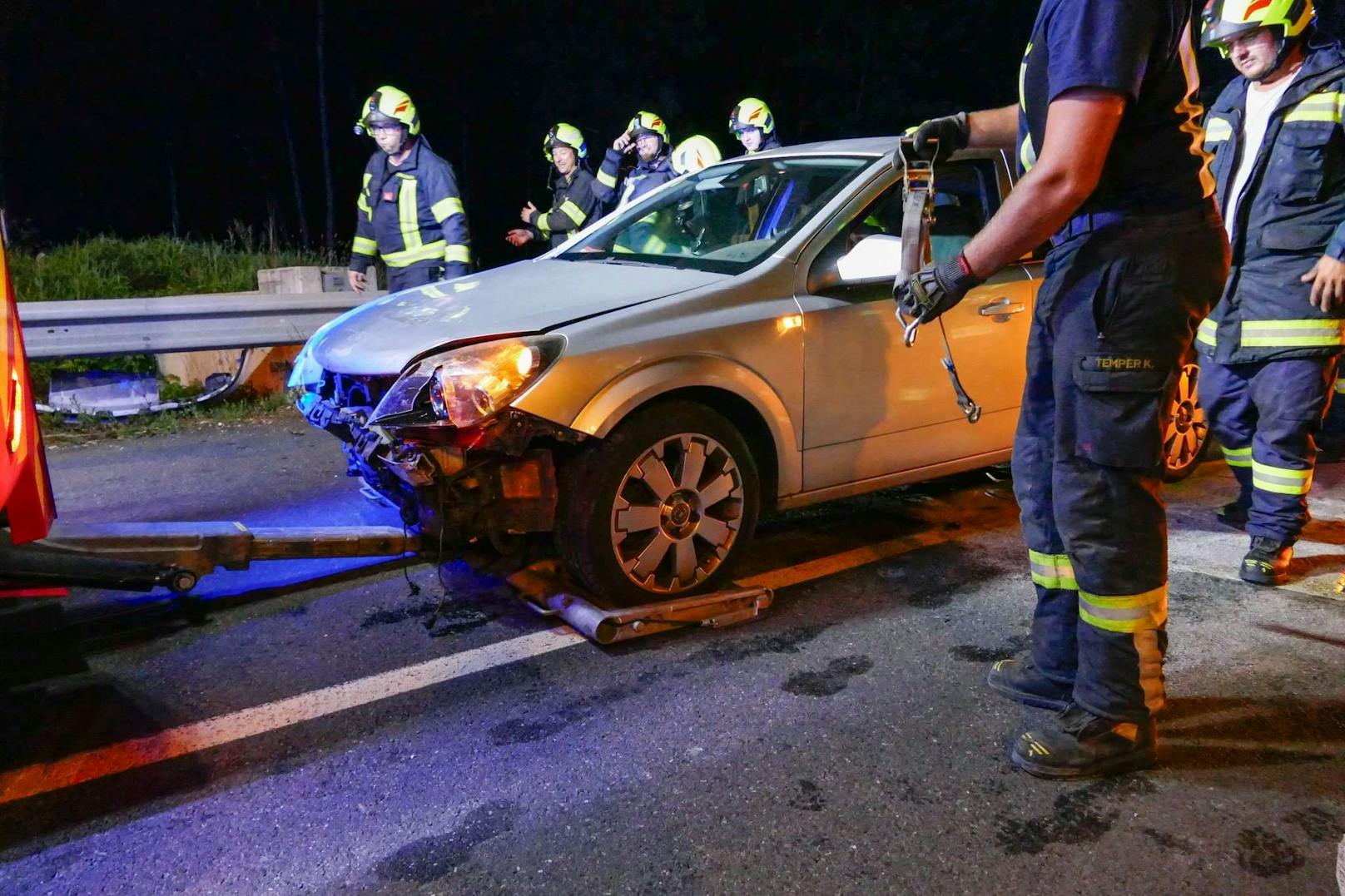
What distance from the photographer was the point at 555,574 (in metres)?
3.63

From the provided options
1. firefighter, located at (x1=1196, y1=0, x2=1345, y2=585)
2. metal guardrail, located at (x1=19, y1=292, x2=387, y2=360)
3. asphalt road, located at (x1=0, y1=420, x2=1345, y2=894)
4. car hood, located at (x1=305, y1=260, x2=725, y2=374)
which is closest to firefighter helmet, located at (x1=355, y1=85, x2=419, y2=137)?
metal guardrail, located at (x1=19, y1=292, x2=387, y2=360)

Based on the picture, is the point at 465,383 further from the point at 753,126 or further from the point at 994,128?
the point at 753,126

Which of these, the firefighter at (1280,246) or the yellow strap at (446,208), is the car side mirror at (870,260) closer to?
the firefighter at (1280,246)

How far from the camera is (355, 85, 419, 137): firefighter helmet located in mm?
6305

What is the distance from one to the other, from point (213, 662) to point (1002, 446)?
3182 mm

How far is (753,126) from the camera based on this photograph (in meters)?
8.52

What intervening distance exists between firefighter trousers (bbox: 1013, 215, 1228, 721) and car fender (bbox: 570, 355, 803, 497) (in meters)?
1.05

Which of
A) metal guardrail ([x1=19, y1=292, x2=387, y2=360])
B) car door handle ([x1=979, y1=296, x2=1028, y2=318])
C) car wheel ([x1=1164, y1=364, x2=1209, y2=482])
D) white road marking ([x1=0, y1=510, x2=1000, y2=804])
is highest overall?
car door handle ([x1=979, y1=296, x2=1028, y2=318])

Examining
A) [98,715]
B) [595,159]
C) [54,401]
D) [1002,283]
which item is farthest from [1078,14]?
[595,159]

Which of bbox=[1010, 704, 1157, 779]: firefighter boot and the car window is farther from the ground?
the car window

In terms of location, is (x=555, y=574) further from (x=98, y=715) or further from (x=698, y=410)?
(x=98, y=715)

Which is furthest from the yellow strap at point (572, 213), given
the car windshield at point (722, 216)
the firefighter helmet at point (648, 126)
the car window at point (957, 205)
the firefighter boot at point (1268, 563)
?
the firefighter boot at point (1268, 563)

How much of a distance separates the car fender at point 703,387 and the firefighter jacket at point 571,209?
5247mm

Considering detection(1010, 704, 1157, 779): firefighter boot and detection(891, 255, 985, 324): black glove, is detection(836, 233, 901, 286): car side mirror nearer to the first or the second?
detection(891, 255, 985, 324): black glove
